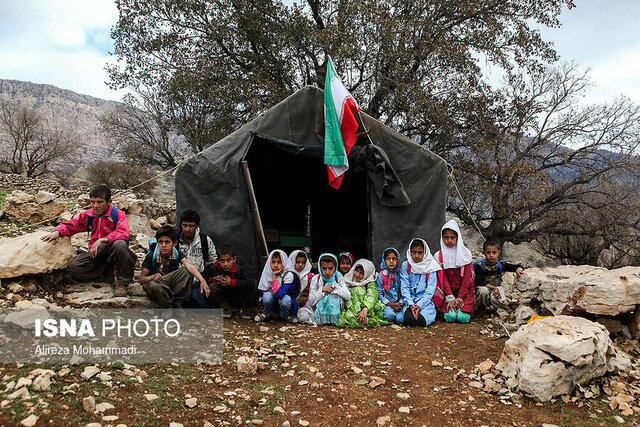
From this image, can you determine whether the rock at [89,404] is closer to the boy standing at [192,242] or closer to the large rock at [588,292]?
the boy standing at [192,242]

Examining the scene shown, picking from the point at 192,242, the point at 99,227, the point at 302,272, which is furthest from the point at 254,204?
the point at 99,227

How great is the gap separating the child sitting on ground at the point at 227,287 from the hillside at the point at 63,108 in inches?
2405

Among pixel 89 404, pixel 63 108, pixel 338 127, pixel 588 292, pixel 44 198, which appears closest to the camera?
pixel 89 404

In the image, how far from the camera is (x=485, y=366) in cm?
328

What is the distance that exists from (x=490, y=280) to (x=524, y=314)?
87 cm

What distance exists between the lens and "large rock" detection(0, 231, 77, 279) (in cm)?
409

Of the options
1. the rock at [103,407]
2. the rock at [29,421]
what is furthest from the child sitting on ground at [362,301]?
the rock at [29,421]

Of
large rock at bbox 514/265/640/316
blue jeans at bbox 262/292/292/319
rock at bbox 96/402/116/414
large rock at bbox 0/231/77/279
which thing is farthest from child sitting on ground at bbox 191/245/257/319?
large rock at bbox 514/265/640/316

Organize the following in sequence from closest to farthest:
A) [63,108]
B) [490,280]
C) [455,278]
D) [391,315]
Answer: [391,315], [455,278], [490,280], [63,108]

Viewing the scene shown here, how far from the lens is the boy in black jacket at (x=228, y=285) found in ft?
15.3

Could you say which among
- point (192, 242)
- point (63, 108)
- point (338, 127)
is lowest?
point (192, 242)

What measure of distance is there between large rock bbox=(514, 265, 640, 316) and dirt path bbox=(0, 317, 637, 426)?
33.7 inches

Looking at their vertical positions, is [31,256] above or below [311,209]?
below

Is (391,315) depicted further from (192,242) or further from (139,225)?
(139,225)
